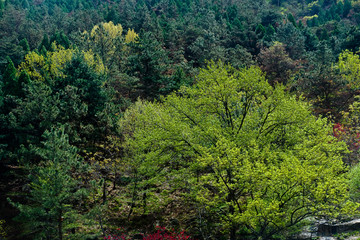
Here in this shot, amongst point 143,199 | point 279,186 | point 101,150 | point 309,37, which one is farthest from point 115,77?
point 309,37

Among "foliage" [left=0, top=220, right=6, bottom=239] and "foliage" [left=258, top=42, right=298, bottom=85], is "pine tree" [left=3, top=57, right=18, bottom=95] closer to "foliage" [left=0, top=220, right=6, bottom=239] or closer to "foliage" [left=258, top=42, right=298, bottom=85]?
"foliage" [left=0, top=220, right=6, bottom=239]

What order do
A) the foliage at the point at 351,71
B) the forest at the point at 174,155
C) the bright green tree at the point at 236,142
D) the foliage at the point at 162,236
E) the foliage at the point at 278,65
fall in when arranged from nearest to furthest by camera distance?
the forest at the point at 174,155 < the bright green tree at the point at 236,142 < the foliage at the point at 162,236 < the foliage at the point at 351,71 < the foliage at the point at 278,65

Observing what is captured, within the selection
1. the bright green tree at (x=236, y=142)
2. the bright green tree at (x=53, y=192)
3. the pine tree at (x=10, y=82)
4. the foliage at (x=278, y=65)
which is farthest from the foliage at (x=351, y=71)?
the pine tree at (x=10, y=82)

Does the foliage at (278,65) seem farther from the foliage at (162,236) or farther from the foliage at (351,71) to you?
the foliage at (162,236)

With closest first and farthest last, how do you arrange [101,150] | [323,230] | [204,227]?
[323,230], [204,227], [101,150]

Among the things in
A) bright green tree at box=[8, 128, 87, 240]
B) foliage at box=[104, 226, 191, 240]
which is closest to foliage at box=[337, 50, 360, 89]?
foliage at box=[104, 226, 191, 240]

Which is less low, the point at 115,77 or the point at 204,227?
the point at 115,77

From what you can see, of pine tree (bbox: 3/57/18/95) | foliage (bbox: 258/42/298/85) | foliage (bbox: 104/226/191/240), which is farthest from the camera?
foliage (bbox: 258/42/298/85)

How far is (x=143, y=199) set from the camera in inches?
839

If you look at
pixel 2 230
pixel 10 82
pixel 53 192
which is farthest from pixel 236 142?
pixel 10 82

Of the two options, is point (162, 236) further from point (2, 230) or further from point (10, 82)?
point (10, 82)

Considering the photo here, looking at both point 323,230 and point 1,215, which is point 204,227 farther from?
point 1,215

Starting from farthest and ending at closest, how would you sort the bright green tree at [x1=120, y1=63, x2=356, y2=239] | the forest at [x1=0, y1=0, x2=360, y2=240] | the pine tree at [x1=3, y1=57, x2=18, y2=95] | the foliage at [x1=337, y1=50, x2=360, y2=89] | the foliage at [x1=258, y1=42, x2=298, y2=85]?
1. the foliage at [x1=258, y1=42, x2=298, y2=85]
2. the foliage at [x1=337, y1=50, x2=360, y2=89]
3. the pine tree at [x1=3, y1=57, x2=18, y2=95]
4. the bright green tree at [x1=120, y1=63, x2=356, y2=239]
5. the forest at [x1=0, y1=0, x2=360, y2=240]

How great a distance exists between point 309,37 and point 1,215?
56.8 meters
